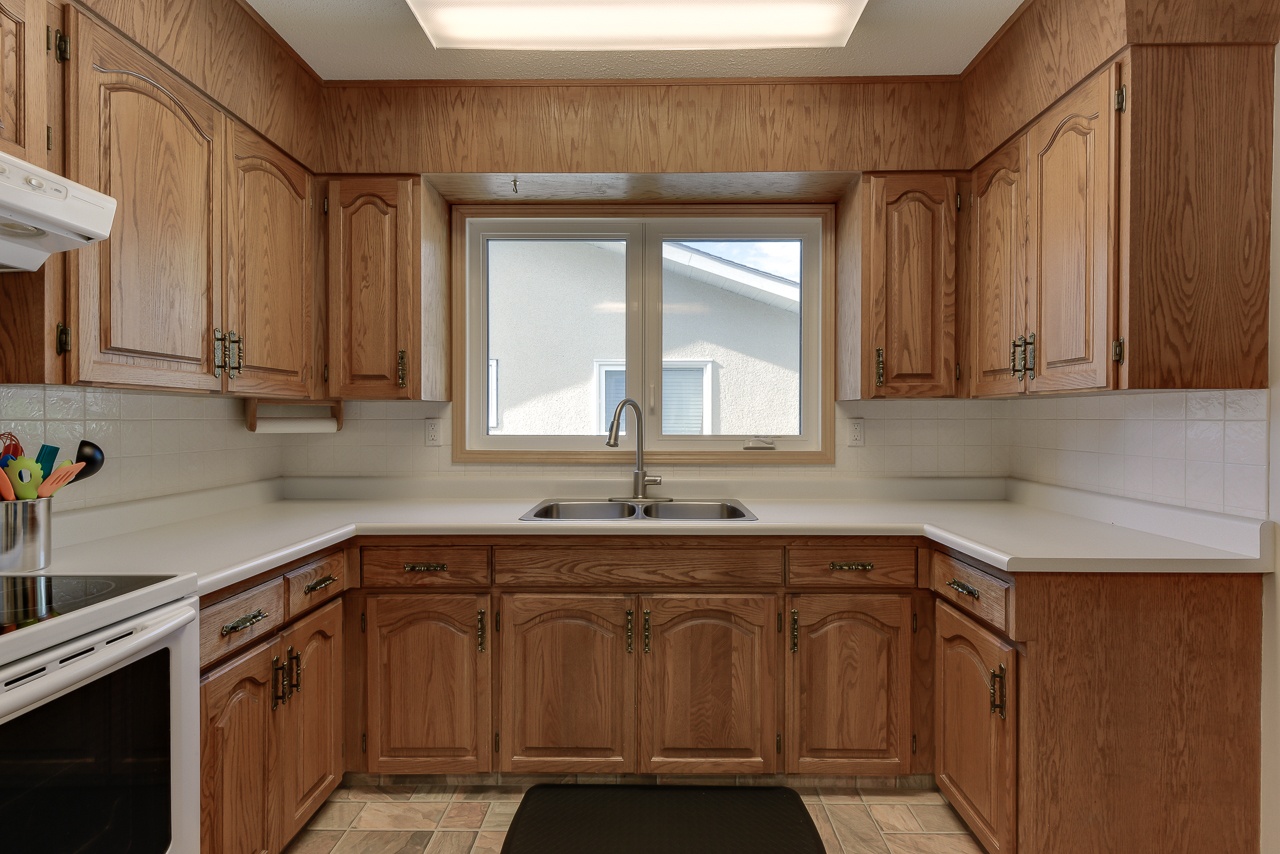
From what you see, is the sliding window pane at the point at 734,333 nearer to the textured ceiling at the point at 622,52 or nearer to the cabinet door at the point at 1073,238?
the textured ceiling at the point at 622,52

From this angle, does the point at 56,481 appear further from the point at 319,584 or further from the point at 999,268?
the point at 999,268

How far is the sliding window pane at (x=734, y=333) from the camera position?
275 centimetres

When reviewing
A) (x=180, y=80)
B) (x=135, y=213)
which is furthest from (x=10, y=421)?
(x=180, y=80)

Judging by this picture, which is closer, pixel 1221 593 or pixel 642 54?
pixel 1221 593

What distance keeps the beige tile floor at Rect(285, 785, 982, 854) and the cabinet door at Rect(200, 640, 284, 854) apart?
288mm

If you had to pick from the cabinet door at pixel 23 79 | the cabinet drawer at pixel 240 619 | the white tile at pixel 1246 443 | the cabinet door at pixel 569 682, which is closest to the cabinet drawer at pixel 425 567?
the cabinet door at pixel 569 682

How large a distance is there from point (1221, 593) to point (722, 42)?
6.28 ft

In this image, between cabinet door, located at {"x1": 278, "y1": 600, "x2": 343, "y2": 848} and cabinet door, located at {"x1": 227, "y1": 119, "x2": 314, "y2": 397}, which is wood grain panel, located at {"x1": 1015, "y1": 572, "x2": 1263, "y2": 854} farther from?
cabinet door, located at {"x1": 227, "y1": 119, "x2": 314, "y2": 397}

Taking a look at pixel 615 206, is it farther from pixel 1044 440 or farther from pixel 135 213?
pixel 1044 440

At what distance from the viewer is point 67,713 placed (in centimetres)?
105

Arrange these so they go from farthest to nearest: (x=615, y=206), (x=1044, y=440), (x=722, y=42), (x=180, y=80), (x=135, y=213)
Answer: (x=615, y=206) → (x=1044, y=440) → (x=722, y=42) → (x=180, y=80) → (x=135, y=213)

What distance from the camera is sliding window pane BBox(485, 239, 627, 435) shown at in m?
2.76

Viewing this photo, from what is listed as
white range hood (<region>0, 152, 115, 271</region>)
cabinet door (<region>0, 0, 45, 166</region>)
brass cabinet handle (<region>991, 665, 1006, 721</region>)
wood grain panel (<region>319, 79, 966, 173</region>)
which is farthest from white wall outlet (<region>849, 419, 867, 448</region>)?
cabinet door (<region>0, 0, 45, 166</region>)

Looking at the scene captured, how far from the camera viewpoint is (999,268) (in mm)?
2158
